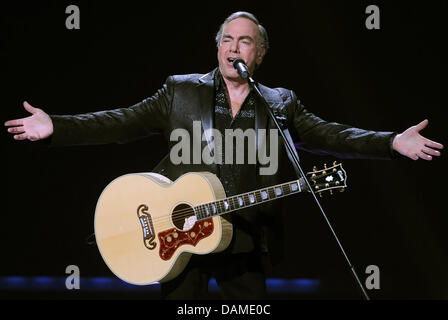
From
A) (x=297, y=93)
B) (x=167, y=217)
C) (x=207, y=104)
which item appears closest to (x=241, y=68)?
(x=207, y=104)

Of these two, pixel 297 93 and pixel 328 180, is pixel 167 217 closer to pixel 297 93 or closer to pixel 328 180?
pixel 328 180

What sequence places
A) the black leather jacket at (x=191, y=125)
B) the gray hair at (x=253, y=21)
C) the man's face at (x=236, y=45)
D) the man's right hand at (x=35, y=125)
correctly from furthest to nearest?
the gray hair at (x=253, y=21)
the man's face at (x=236, y=45)
the black leather jacket at (x=191, y=125)
the man's right hand at (x=35, y=125)

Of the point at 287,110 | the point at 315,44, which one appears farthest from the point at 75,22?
the point at 287,110

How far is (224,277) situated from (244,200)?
0.38 m

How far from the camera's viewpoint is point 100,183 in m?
4.42

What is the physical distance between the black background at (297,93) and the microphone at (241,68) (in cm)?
172

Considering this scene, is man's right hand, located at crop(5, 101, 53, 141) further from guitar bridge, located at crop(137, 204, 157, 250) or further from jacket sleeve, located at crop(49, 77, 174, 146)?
guitar bridge, located at crop(137, 204, 157, 250)

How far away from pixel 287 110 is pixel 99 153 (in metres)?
2.04

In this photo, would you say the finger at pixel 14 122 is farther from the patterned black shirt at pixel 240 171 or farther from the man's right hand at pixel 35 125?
the patterned black shirt at pixel 240 171

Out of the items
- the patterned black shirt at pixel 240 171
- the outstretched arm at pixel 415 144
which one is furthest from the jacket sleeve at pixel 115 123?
the outstretched arm at pixel 415 144

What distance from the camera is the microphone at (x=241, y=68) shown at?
2.47 m

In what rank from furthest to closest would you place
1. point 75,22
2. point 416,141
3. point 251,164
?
point 75,22 → point 251,164 → point 416,141

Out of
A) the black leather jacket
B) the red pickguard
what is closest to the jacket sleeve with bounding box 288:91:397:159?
the black leather jacket

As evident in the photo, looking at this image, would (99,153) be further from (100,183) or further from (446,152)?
(446,152)
